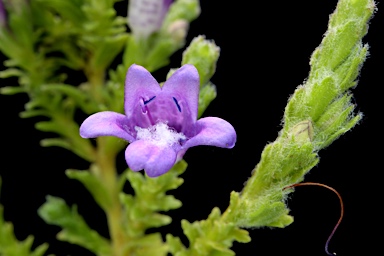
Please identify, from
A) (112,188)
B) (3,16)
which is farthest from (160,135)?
(3,16)

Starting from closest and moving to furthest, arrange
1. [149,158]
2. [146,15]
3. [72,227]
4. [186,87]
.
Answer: [149,158] < [186,87] < [146,15] < [72,227]

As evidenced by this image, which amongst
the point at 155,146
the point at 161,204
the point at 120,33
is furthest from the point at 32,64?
the point at 155,146

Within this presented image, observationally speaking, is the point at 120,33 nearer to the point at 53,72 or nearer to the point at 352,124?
the point at 53,72

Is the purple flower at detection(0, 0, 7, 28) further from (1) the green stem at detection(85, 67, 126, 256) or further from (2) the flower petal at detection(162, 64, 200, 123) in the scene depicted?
(2) the flower petal at detection(162, 64, 200, 123)

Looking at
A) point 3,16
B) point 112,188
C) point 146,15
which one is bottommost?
point 112,188

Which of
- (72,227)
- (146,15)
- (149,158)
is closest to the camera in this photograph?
(149,158)

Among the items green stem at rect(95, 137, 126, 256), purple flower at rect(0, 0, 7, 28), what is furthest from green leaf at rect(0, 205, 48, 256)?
purple flower at rect(0, 0, 7, 28)

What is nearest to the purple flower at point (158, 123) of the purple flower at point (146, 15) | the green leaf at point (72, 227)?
the purple flower at point (146, 15)

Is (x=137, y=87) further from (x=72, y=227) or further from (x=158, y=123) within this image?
(x=72, y=227)
